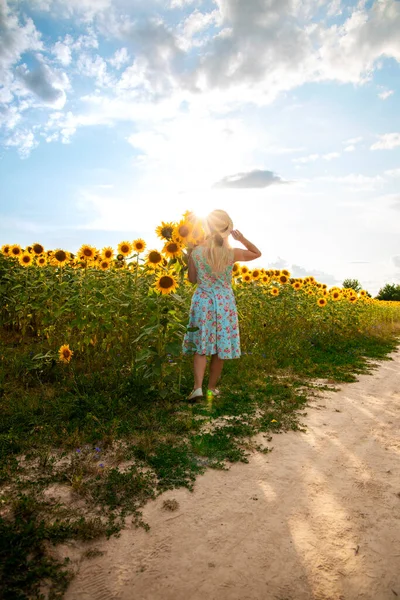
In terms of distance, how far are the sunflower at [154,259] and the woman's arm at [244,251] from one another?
2.87 ft

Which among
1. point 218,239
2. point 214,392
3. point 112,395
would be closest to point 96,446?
point 112,395

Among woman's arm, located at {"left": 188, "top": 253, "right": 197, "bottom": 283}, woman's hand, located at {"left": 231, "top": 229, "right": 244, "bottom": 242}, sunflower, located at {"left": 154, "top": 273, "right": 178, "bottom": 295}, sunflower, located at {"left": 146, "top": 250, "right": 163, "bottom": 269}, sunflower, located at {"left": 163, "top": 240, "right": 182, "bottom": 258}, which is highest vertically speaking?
woman's hand, located at {"left": 231, "top": 229, "right": 244, "bottom": 242}

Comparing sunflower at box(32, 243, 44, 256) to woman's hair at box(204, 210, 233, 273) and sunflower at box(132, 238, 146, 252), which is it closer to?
sunflower at box(132, 238, 146, 252)

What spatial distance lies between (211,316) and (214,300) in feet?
0.59

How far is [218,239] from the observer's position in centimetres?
457

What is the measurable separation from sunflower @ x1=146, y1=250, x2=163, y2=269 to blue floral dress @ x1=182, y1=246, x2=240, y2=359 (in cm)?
48

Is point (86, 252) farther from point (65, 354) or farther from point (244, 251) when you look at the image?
point (244, 251)

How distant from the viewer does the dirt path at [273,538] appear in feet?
6.48

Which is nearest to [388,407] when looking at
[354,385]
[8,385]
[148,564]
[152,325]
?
[354,385]

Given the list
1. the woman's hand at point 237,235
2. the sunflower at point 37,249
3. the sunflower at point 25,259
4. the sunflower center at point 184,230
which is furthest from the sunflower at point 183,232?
the sunflower at point 37,249

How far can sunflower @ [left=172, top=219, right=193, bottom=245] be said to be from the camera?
4.73 metres

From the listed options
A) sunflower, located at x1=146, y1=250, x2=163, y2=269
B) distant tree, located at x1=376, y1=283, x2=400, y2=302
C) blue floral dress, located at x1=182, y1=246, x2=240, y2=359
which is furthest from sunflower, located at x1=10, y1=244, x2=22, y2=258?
distant tree, located at x1=376, y1=283, x2=400, y2=302

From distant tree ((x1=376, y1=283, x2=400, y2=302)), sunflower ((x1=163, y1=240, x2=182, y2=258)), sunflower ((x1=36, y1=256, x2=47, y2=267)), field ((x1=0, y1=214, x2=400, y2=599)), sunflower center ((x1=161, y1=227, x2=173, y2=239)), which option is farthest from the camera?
distant tree ((x1=376, y1=283, x2=400, y2=302))

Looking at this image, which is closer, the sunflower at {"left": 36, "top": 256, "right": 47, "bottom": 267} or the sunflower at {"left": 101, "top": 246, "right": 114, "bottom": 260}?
the sunflower at {"left": 101, "top": 246, "right": 114, "bottom": 260}
